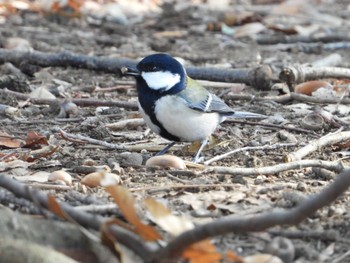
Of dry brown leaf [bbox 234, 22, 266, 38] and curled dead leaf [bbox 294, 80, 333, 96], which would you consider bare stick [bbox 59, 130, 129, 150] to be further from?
dry brown leaf [bbox 234, 22, 266, 38]

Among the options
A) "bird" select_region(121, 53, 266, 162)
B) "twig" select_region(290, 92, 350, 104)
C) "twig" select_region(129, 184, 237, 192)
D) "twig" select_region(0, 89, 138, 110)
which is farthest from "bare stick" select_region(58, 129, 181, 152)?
"twig" select_region(290, 92, 350, 104)

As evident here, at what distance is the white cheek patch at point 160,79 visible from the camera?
183 inches

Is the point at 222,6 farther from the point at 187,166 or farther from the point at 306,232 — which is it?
the point at 306,232

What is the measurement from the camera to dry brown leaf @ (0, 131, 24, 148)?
468cm

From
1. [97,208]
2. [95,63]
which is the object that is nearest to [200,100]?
[97,208]

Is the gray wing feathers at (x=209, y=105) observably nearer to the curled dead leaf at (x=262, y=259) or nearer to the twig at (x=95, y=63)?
the twig at (x=95, y=63)

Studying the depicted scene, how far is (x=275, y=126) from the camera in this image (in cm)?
519

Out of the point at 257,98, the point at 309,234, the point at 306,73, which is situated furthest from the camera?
the point at 306,73

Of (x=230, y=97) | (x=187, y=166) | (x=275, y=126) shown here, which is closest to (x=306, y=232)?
(x=187, y=166)

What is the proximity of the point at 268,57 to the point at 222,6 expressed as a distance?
2948 mm

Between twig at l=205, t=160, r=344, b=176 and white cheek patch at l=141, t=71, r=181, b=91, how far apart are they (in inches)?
29.5

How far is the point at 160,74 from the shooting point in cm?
470

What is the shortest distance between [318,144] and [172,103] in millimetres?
788

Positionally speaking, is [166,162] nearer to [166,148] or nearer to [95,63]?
[166,148]
